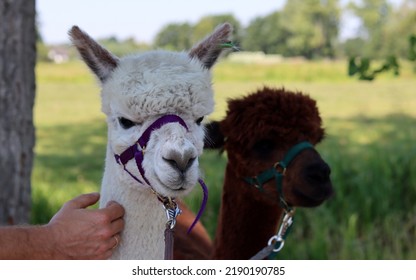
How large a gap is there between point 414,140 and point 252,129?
20.5 ft

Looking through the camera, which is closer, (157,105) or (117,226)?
(157,105)

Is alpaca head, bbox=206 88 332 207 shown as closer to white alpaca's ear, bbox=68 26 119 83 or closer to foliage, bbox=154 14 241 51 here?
foliage, bbox=154 14 241 51

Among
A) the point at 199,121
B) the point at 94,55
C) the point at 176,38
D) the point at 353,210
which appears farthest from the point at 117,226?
the point at 353,210

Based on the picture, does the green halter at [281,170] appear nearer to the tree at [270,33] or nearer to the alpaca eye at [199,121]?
the alpaca eye at [199,121]

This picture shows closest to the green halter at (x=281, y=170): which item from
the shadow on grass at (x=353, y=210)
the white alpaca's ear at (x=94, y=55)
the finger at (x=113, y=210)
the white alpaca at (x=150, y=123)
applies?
the white alpaca at (x=150, y=123)

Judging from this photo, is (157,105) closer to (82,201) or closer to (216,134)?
(82,201)

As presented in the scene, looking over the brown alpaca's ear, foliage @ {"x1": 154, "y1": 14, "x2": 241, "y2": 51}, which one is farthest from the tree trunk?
the brown alpaca's ear

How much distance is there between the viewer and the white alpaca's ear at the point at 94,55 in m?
1.95

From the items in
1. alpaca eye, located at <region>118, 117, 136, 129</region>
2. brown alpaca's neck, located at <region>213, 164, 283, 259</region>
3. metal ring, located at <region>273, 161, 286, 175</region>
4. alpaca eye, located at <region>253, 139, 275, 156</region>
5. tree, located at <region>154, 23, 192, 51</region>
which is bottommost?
brown alpaca's neck, located at <region>213, 164, 283, 259</region>

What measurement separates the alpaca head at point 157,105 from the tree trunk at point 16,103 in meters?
2.04

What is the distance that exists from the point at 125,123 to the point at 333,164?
4.48 m

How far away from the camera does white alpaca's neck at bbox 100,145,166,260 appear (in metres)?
2.08

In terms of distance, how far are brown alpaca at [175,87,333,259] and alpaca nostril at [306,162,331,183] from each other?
0.10m

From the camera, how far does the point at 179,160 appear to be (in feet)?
5.89
